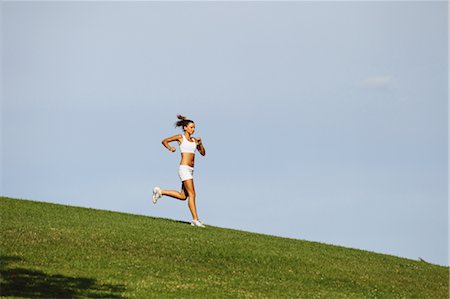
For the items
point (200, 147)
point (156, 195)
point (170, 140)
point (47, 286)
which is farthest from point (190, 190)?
point (47, 286)

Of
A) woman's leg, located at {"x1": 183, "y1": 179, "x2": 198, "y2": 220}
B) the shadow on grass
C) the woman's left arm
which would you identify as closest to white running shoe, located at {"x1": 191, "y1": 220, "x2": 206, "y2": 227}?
woman's leg, located at {"x1": 183, "y1": 179, "x2": 198, "y2": 220}

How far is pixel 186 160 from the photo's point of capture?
31.2 meters

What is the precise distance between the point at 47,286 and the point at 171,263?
17.5 ft

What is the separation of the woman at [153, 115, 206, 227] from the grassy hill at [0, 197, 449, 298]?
4.10 feet

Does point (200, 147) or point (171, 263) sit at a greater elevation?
point (200, 147)

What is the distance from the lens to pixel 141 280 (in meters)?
21.6

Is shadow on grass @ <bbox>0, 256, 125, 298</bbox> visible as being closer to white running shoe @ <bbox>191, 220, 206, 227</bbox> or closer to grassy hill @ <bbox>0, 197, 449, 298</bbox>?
grassy hill @ <bbox>0, 197, 449, 298</bbox>

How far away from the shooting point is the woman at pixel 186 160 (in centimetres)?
3116

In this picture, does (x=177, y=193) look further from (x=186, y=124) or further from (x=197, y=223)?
(x=186, y=124)

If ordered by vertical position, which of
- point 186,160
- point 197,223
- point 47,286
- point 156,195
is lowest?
point 47,286

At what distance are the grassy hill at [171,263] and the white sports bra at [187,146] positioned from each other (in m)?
3.18

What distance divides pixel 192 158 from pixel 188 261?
7.10m

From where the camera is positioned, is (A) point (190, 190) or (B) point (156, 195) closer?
(A) point (190, 190)

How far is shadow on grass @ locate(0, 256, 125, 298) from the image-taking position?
63.6 ft
